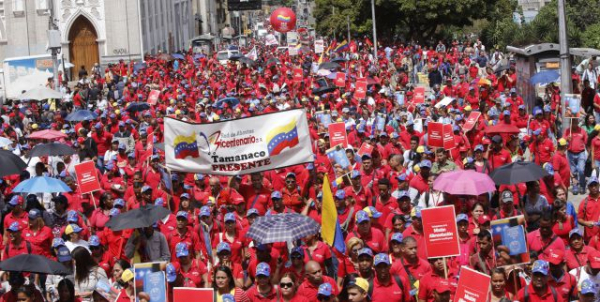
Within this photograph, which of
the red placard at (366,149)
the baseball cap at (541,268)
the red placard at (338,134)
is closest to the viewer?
the baseball cap at (541,268)

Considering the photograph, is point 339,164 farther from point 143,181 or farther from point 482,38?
point 482,38

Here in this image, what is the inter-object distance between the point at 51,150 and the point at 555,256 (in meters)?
9.81

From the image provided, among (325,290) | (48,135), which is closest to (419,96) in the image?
(48,135)

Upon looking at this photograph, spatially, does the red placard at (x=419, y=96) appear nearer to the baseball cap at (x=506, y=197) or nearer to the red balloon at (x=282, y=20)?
the baseball cap at (x=506, y=197)

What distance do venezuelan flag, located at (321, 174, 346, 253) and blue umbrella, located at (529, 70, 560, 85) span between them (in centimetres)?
1264

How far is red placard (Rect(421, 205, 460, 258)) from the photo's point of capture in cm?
1093

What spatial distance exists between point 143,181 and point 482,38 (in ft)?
141

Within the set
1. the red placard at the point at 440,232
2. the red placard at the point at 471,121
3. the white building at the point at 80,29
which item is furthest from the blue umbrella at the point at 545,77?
the white building at the point at 80,29

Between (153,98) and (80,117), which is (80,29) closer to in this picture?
(153,98)

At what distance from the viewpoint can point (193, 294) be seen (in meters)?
9.76

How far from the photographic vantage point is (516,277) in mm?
10594

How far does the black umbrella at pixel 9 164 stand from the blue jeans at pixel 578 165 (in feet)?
27.4

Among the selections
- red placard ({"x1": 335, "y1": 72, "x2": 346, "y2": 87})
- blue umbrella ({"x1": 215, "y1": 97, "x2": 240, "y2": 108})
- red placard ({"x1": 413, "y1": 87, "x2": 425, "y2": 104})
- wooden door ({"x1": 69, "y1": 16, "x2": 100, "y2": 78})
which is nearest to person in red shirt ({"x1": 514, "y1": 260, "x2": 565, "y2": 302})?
red placard ({"x1": 413, "y1": 87, "x2": 425, "y2": 104})

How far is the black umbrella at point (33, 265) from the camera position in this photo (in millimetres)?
10898
